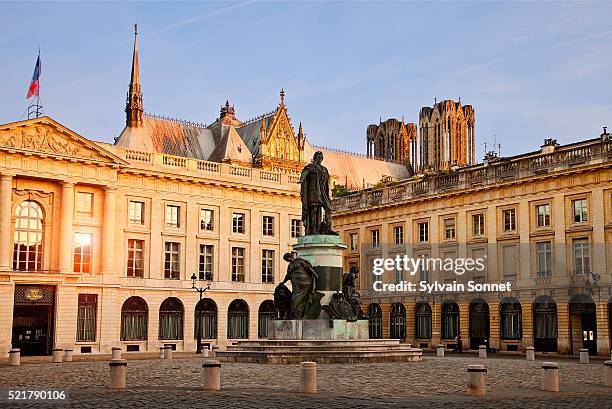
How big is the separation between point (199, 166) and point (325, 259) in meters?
33.3

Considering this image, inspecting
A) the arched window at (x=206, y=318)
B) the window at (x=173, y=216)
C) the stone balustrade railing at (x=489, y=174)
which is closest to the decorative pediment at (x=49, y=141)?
the window at (x=173, y=216)

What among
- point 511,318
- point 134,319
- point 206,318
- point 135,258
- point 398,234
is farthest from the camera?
point 398,234

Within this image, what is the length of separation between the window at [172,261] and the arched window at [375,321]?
1564cm

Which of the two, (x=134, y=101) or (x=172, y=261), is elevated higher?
(x=134, y=101)

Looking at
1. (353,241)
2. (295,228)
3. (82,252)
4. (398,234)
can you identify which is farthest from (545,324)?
(82,252)

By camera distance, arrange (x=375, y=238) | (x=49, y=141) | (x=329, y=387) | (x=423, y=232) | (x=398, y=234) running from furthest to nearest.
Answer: (x=375, y=238)
(x=398, y=234)
(x=423, y=232)
(x=49, y=141)
(x=329, y=387)

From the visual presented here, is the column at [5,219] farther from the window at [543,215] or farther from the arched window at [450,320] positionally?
the window at [543,215]

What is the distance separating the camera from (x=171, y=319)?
5772cm

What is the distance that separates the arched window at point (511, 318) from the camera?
2067 inches

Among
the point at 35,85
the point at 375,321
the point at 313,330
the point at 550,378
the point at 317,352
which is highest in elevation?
the point at 35,85

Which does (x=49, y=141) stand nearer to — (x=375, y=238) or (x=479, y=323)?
(x=375, y=238)

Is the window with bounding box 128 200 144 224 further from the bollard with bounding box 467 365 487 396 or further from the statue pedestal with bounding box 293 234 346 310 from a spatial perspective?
the bollard with bounding box 467 365 487 396

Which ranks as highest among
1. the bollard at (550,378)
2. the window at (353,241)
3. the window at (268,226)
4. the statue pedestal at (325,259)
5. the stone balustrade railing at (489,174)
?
the stone balustrade railing at (489,174)

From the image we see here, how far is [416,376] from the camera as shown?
23.9 meters
